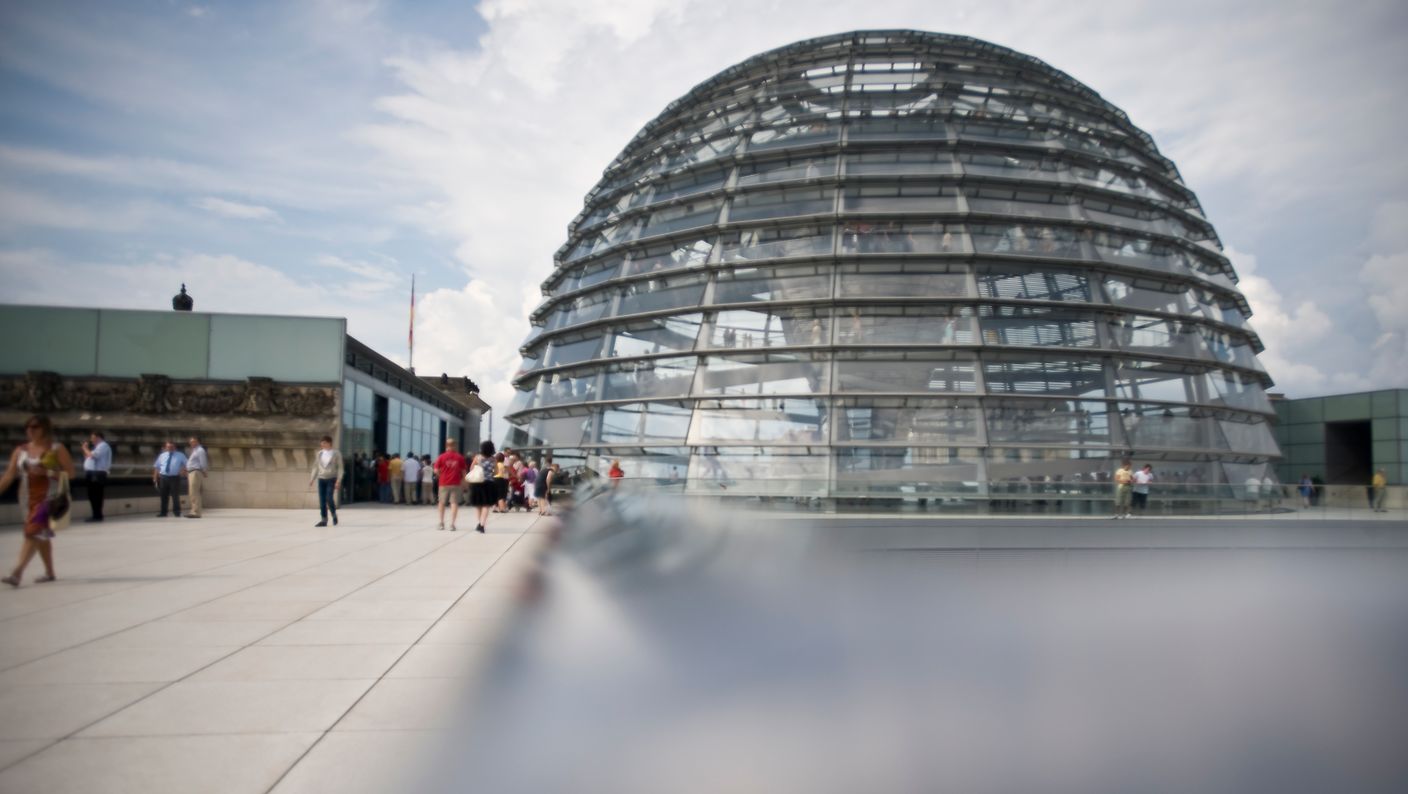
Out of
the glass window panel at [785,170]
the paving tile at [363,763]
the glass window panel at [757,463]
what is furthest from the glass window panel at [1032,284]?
the paving tile at [363,763]

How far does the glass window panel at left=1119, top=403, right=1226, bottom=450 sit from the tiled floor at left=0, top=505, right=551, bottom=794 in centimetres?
1279

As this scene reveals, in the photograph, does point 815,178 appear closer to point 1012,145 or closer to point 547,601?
point 1012,145

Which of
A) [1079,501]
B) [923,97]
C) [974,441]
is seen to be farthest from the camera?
[923,97]

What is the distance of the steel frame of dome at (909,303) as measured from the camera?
16.3 meters

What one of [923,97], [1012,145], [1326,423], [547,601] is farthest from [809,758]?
[1326,423]

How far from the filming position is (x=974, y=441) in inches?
618

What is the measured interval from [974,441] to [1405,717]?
1144 cm

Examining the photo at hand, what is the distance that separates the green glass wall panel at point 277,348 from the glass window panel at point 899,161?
14.2m

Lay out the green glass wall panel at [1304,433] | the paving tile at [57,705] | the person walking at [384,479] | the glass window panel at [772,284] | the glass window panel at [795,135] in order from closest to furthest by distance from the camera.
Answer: the paving tile at [57,705], the glass window panel at [772,284], the glass window panel at [795,135], the person walking at [384,479], the green glass wall panel at [1304,433]

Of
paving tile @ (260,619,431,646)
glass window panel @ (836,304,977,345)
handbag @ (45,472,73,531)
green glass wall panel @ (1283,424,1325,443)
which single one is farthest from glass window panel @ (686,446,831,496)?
green glass wall panel @ (1283,424,1325,443)

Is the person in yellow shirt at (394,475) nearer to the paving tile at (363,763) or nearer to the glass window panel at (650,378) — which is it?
the glass window panel at (650,378)

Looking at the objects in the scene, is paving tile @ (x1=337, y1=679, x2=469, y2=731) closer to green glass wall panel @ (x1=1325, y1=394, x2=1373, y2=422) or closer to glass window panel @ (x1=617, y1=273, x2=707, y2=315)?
glass window panel @ (x1=617, y1=273, x2=707, y2=315)

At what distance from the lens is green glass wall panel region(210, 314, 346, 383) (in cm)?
2170

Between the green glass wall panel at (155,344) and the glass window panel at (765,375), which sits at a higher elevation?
the green glass wall panel at (155,344)
